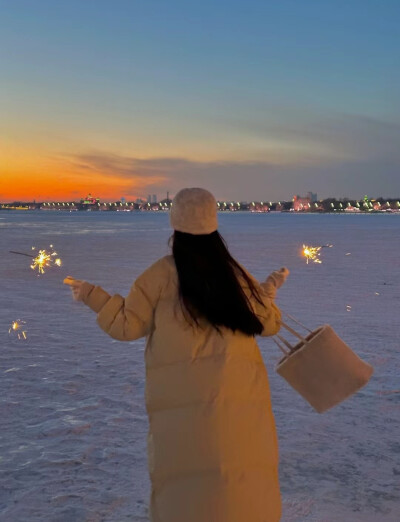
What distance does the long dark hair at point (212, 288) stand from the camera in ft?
6.95

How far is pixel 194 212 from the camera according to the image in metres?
2.21

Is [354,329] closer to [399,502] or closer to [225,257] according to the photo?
[399,502]

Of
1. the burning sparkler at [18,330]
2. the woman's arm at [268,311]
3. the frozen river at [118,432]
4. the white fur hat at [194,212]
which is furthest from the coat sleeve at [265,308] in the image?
the burning sparkler at [18,330]

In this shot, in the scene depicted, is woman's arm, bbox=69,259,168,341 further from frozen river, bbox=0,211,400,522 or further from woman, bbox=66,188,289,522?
frozen river, bbox=0,211,400,522

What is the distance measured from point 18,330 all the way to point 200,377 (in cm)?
660

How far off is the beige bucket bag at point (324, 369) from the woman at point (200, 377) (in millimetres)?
300

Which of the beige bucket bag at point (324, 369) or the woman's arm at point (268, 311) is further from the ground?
the woman's arm at point (268, 311)

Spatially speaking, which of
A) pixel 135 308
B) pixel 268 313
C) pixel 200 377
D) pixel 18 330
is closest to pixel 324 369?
pixel 268 313

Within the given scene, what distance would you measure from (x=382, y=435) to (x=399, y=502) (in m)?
1.02

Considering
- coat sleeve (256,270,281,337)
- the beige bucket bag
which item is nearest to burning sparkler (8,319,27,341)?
the beige bucket bag

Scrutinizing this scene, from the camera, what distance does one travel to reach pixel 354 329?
820 cm

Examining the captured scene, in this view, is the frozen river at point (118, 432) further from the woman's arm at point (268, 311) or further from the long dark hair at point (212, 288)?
the long dark hair at point (212, 288)

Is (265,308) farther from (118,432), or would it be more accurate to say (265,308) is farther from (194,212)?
(118,432)

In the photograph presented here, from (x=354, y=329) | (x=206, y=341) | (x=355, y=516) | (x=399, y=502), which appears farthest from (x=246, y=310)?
(x=354, y=329)
